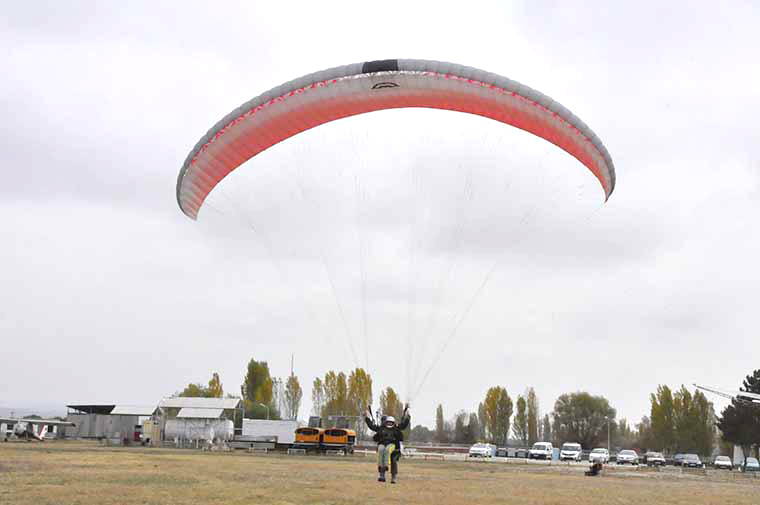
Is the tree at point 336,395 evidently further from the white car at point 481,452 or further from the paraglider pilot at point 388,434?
the paraglider pilot at point 388,434

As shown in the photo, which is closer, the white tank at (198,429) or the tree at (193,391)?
the white tank at (198,429)

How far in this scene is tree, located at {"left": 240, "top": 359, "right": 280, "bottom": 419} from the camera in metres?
76.2

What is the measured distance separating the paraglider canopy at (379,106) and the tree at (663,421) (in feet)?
205

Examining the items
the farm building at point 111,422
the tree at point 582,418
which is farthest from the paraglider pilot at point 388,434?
the tree at point 582,418

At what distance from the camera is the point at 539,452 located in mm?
45719

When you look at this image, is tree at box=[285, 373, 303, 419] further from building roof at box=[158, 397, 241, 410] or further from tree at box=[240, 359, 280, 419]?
building roof at box=[158, 397, 241, 410]

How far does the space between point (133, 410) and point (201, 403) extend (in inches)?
241

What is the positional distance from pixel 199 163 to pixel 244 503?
6.93 metres

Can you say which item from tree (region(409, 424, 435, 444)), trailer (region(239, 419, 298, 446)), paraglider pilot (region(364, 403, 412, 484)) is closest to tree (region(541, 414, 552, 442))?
tree (region(409, 424, 435, 444))

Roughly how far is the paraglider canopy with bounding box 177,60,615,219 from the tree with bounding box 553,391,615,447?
239ft

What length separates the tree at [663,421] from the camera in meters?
72.2

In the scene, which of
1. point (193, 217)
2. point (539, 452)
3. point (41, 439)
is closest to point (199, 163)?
point (193, 217)

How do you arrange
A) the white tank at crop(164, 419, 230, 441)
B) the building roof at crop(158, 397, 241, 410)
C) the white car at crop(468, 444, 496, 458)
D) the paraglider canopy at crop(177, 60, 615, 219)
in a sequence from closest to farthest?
the paraglider canopy at crop(177, 60, 615, 219), the white car at crop(468, 444, 496, 458), the white tank at crop(164, 419, 230, 441), the building roof at crop(158, 397, 241, 410)

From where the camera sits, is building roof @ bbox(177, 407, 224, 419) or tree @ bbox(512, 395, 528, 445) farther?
tree @ bbox(512, 395, 528, 445)
